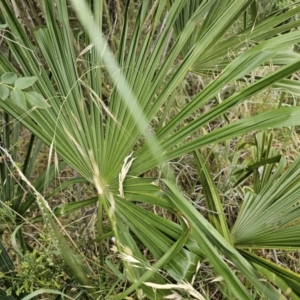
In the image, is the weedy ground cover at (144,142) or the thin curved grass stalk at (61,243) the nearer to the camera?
the weedy ground cover at (144,142)

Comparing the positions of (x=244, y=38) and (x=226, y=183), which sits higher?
(x=244, y=38)

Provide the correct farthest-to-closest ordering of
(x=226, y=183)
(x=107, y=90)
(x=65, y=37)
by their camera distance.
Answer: (x=107, y=90) < (x=226, y=183) < (x=65, y=37)

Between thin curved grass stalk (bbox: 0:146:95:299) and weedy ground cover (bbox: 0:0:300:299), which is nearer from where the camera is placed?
weedy ground cover (bbox: 0:0:300:299)

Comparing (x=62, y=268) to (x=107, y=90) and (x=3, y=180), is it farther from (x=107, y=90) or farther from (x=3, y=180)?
(x=107, y=90)

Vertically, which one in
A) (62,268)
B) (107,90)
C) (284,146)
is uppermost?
(107,90)

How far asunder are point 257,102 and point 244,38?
2.17ft

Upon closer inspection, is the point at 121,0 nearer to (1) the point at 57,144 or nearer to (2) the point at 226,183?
(2) the point at 226,183

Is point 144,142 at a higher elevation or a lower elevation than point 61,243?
higher

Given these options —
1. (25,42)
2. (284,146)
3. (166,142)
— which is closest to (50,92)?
(25,42)

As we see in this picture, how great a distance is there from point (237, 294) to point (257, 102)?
1345 mm

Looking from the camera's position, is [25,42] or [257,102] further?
[257,102]

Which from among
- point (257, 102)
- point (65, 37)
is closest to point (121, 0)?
point (257, 102)

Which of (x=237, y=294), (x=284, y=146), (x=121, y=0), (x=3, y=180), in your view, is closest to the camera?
(x=237, y=294)

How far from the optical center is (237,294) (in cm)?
67
